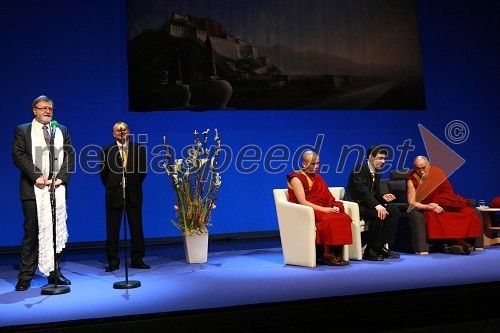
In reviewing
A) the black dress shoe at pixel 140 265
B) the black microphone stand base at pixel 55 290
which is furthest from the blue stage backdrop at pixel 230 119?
the black microphone stand base at pixel 55 290

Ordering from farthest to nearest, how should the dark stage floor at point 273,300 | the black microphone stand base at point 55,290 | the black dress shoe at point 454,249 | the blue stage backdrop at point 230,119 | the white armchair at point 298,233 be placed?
1. the blue stage backdrop at point 230,119
2. the black dress shoe at point 454,249
3. the white armchair at point 298,233
4. the black microphone stand base at point 55,290
5. the dark stage floor at point 273,300

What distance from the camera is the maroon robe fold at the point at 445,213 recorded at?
580 cm

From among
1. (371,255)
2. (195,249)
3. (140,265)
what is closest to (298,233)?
(371,255)

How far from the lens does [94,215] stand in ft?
23.9

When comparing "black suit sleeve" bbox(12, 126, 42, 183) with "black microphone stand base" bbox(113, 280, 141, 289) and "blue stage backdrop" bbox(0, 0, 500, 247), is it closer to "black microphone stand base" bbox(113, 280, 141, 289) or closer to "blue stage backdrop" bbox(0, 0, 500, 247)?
"black microphone stand base" bbox(113, 280, 141, 289)

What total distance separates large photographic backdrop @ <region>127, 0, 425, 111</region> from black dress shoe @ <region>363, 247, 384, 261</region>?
9.25 feet

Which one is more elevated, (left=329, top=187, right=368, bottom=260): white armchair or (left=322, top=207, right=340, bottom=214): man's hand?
(left=322, top=207, right=340, bottom=214): man's hand

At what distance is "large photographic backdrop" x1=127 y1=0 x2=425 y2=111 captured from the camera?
24.2 feet

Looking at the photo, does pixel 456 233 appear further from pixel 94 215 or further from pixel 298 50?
pixel 94 215

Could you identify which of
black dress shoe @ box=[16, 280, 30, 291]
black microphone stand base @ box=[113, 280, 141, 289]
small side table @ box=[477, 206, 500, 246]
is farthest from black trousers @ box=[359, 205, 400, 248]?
black dress shoe @ box=[16, 280, 30, 291]

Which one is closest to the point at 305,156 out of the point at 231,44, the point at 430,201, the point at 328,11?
the point at 430,201

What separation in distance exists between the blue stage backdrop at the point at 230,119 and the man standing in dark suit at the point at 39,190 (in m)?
2.59

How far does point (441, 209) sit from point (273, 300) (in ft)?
8.92

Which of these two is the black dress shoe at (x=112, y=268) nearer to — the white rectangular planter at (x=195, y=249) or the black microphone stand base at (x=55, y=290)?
the white rectangular planter at (x=195, y=249)
